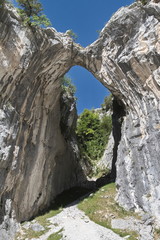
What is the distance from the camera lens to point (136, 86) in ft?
52.3

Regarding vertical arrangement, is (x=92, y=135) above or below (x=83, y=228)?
above

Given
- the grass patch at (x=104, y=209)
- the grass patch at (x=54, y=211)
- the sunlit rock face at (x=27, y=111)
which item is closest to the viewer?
the grass patch at (x=54, y=211)

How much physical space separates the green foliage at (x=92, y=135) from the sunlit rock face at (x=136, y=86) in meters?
14.1

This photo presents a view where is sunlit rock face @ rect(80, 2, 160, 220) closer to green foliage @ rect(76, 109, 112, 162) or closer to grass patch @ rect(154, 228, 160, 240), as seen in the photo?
grass patch @ rect(154, 228, 160, 240)

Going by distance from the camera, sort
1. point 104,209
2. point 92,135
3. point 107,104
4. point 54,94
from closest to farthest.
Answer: point 104,209, point 54,94, point 92,135, point 107,104

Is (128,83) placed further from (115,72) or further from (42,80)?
(42,80)

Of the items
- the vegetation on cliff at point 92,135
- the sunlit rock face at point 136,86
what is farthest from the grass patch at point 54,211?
the vegetation on cliff at point 92,135

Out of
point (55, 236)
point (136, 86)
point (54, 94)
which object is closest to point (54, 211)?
point (55, 236)

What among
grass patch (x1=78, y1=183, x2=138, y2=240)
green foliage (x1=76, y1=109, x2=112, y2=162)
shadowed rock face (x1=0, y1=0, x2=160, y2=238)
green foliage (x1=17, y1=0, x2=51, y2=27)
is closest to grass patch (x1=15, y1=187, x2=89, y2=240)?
shadowed rock face (x1=0, y1=0, x2=160, y2=238)

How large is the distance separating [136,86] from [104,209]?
28.2 feet

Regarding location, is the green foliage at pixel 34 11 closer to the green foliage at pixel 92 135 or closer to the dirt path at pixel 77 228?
the dirt path at pixel 77 228

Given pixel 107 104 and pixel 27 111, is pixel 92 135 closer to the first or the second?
pixel 107 104

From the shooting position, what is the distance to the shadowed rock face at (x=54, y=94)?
13.5 meters

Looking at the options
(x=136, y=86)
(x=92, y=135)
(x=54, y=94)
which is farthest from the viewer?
(x=92, y=135)
